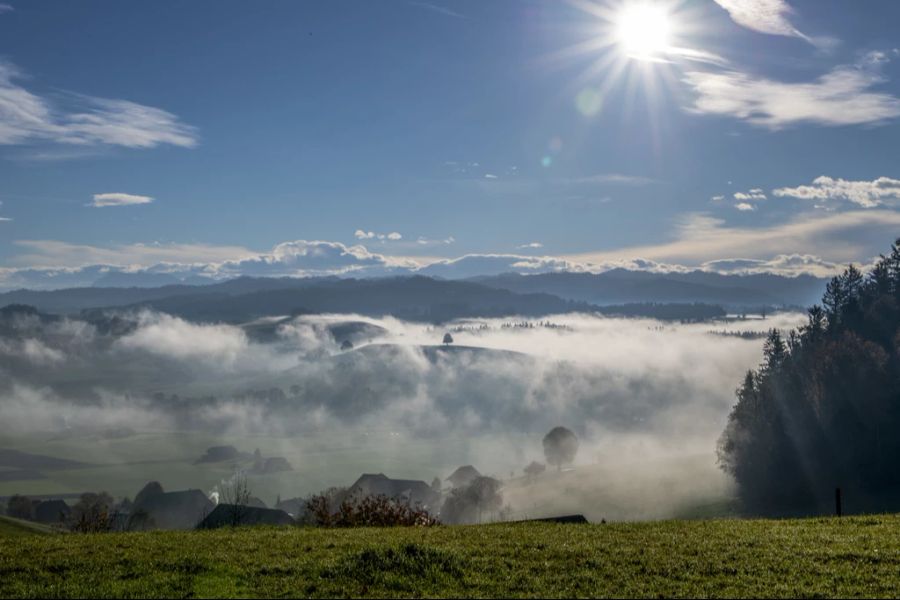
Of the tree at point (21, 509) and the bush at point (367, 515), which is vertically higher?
the bush at point (367, 515)

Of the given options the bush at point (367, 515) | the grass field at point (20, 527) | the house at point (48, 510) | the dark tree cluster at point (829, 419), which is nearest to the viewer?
the bush at point (367, 515)

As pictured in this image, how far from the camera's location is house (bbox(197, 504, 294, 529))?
156ft

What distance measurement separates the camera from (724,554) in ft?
68.2

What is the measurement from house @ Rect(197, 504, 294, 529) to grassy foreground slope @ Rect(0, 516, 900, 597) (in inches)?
774

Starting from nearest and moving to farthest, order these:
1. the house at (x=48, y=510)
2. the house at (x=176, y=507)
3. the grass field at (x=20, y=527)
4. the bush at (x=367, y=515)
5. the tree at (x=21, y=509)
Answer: the bush at (x=367, y=515)
the grass field at (x=20, y=527)
the tree at (x=21, y=509)
the house at (x=48, y=510)
the house at (x=176, y=507)

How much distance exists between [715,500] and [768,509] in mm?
12092

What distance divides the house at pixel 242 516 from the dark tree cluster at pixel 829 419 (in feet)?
253

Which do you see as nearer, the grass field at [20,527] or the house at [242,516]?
the house at [242,516]

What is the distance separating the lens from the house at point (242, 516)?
47.7m

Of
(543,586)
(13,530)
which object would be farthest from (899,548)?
(13,530)

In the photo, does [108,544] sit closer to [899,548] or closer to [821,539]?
[821,539]

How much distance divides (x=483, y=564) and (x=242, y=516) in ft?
102

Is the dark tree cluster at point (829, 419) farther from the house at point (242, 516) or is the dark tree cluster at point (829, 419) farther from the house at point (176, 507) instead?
the house at point (176, 507)

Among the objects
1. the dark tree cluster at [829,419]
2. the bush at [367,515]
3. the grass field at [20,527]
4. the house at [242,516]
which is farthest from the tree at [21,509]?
the dark tree cluster at [829,419]
